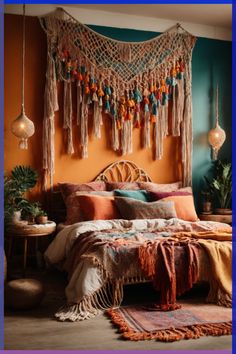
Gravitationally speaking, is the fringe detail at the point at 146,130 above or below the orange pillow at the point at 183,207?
above

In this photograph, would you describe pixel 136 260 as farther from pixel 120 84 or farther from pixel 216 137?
pixel 216 137

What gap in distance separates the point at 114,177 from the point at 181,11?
6.93 ft

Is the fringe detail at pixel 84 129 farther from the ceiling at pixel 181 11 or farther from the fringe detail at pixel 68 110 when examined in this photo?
the ceiling at pixel 181 11

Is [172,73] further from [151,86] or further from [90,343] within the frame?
[90,343]

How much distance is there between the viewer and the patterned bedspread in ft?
11.0

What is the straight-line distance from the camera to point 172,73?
5477mm

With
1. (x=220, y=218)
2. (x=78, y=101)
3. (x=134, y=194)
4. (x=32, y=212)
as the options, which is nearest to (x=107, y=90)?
(x=78, y=101)

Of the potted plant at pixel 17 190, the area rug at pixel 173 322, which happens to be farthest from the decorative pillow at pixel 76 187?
the area rug at pixel 173 322

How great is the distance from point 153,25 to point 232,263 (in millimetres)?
3225

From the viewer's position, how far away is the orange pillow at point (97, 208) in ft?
15.1

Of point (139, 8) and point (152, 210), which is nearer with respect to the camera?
point (152, 210)

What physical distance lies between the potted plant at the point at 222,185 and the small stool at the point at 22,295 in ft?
9.45

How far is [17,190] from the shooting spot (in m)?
4.61

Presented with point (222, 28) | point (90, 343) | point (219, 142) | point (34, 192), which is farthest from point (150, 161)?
point (90, 343)
